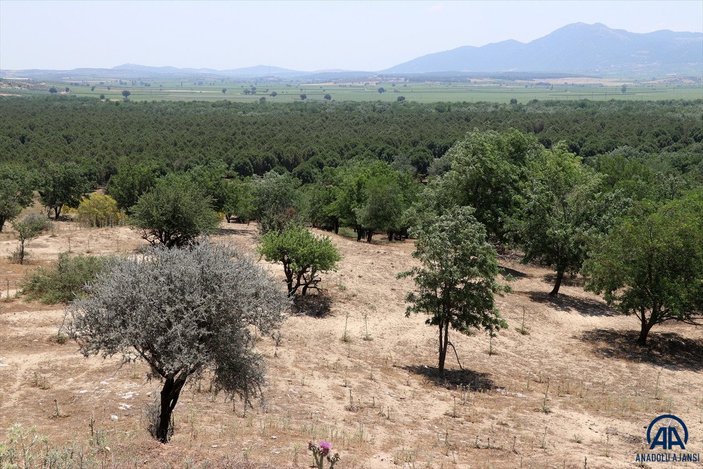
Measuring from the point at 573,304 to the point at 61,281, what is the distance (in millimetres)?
27169

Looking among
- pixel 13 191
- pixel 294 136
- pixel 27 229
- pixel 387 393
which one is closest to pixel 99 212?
pixel 13 191

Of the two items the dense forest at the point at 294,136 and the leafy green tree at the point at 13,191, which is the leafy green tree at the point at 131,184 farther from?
the dense forest at the point at 294,136

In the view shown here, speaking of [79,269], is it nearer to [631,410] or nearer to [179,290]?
[179,290]

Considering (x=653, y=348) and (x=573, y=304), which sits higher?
(x=653, y=348)

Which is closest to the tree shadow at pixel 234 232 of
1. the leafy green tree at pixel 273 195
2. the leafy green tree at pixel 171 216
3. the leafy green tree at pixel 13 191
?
the leafy green tree at pixel 273 195

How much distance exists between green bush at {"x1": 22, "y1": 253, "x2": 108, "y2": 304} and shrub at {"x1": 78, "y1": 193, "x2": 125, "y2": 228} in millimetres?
21970

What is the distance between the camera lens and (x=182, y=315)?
11.7 metres

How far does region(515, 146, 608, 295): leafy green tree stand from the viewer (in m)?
31.0

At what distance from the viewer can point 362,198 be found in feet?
155

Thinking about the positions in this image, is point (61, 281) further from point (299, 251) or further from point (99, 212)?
point (99, 212)

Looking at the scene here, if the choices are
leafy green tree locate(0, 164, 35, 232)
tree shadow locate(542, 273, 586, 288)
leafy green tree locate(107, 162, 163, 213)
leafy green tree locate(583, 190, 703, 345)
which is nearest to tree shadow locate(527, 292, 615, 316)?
tree shadow locate(542, 273, 586, 288)

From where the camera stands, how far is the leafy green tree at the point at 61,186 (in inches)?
2062

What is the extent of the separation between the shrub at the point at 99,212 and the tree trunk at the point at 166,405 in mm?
37024

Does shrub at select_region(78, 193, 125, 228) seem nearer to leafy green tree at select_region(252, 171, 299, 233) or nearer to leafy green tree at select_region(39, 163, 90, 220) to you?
leafy green tree at select_region(39, 163, 90, 220)
